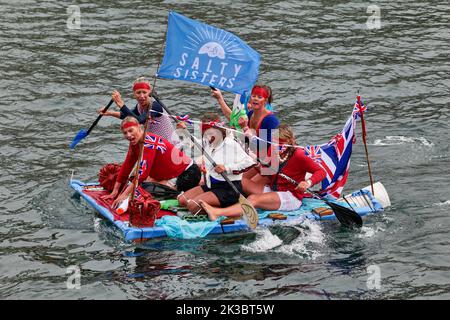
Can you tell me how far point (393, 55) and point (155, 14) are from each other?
7895mm

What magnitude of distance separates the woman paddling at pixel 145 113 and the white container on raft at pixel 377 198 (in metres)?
3.62

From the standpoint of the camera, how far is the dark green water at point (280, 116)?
13.9m

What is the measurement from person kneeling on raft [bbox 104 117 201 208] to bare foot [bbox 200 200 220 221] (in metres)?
1.02

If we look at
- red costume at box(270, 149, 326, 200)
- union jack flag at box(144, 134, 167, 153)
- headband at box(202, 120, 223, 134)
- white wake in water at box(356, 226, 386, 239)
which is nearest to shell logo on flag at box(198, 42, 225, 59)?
headband at box(202, 120, 223, 134)

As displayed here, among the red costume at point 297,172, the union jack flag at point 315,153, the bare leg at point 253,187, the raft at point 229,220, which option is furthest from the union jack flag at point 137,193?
the union jack flag at point 315,153

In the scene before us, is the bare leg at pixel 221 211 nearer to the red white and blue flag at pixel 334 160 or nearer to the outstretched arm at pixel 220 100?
the red white and blue flag at pixel 334 160

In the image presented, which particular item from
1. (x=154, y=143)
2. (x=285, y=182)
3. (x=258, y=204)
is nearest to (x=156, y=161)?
(x=154, y=143)

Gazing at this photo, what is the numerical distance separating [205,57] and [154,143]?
2.08 metres

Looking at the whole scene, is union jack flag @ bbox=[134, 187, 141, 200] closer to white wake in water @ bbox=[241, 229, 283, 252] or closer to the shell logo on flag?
white wake in water @ bbox=[241, 229, 283, 252]

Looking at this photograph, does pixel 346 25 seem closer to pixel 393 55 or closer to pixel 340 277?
pixel 393 55

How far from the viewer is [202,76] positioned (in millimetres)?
14914

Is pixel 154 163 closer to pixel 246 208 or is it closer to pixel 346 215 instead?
pixel 246 208

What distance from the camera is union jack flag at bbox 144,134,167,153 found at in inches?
633

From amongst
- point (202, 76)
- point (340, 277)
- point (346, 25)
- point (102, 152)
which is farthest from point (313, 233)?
point (346, 25)
